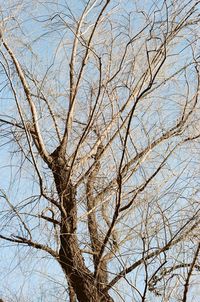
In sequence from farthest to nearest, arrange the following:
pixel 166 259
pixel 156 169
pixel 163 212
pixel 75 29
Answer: pixel 75 29 → pixel 156 169 → pixel 163 212 → pixel 166 259

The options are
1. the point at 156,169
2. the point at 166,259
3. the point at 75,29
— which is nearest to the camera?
the point at 166,259

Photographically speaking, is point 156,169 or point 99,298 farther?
point 156,169

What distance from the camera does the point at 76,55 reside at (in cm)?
326

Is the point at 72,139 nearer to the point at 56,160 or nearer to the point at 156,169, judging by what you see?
the point at 56,160

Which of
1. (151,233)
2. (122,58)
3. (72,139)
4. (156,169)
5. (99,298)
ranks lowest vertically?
(99,298)

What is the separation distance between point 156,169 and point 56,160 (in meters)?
0.51

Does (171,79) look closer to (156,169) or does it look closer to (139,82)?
(139,82)

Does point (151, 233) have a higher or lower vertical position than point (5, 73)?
lower

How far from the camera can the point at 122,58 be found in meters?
3.09

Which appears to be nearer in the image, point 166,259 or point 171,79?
point 166,259

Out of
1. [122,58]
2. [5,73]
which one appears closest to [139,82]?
[122,58]

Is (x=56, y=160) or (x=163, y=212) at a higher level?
(x=56, y=160)

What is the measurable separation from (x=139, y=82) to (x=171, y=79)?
0.28m

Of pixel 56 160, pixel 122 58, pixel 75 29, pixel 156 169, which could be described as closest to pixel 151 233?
pixel 156 169
